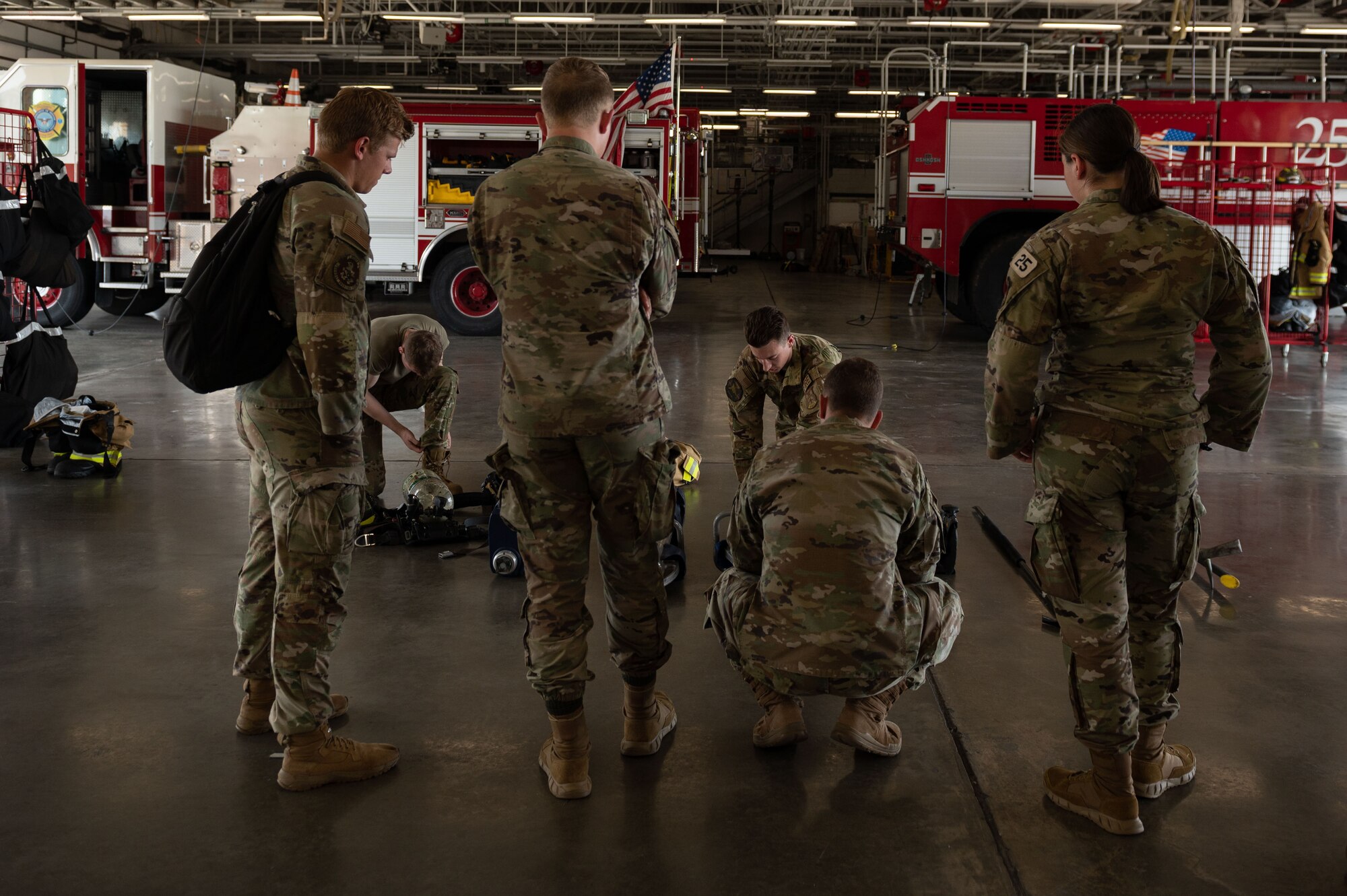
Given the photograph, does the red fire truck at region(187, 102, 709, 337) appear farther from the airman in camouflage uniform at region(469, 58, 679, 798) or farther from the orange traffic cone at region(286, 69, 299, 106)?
the airman in camouflage uniform at region(469, 58, 679, 798)

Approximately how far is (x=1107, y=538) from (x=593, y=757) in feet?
4.87

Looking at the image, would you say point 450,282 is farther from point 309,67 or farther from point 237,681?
point 309,67

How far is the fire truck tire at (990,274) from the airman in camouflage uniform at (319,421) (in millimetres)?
11293

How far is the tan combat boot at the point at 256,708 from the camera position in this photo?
3393mm

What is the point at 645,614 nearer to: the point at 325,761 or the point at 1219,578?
the point at 325,761

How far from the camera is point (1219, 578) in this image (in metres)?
4.94

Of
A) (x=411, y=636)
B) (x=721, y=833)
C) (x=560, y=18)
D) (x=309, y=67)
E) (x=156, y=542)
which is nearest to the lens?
(x=721, y=833)

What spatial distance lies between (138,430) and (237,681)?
190 inches

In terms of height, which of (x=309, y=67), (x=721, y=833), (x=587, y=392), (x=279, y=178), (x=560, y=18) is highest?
(x=309, y=67)

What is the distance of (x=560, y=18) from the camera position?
16.7 meters

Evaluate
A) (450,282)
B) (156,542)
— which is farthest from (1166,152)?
(156,542)

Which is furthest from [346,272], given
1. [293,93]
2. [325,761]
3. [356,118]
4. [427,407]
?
[293,93]

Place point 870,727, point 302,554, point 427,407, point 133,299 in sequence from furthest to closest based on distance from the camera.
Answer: point 133,299
point 427,407
point 870,727
point 302,554

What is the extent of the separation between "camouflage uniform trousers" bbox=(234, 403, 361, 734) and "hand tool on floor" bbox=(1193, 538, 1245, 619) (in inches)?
128
